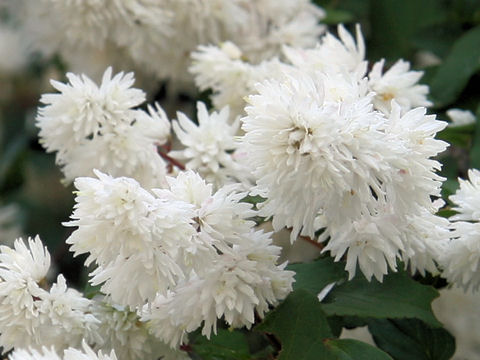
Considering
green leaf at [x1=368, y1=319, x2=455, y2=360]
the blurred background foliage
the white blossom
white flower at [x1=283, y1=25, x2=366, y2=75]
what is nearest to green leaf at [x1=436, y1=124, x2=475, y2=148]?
the blurred background foliage

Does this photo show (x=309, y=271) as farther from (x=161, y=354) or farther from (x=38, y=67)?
(x=38, y=67)

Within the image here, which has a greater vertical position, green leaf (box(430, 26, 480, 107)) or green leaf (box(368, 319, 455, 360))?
green leaf (box(430, 26, 480, 107))

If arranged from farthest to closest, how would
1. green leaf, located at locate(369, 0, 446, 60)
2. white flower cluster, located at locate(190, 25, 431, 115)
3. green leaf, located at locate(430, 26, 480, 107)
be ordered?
green leaf, located at locate(369, 0, 446, 60), green leaf, located at locate(430, 26, 480, 107), white flower cluster, located at locate(190, 25, 431, 115)

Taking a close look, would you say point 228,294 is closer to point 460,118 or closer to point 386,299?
point 386,299

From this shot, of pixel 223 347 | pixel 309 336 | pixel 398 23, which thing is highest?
pixel 398 23

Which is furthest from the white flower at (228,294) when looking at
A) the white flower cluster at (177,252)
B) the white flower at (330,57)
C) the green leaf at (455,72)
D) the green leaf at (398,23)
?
the green leaf at (398,23)

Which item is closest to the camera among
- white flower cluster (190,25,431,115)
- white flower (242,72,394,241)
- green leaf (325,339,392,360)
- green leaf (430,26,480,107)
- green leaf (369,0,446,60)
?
white flower (242,72,394,241)

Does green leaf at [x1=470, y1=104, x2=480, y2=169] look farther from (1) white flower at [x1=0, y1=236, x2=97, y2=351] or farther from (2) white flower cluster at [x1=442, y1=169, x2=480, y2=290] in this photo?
(1) white flower at [x1=0, y1=236, x2=97, y2=351]

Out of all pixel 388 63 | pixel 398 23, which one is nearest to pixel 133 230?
pixel 388 63
